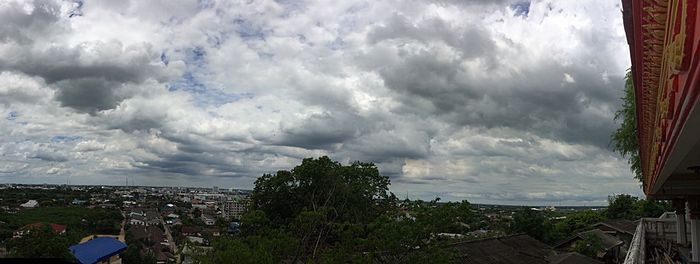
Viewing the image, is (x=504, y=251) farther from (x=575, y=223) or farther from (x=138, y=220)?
(x=138, y=220)

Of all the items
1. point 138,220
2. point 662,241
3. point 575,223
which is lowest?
point 138,220

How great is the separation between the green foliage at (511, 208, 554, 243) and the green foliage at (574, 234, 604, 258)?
13.6 m

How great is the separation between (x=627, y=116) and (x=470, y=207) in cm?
738

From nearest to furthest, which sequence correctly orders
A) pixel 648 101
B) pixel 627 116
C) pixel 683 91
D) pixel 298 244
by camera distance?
pixel 683 91, pixel 648 101, pixel 298 244, pixel 627 116

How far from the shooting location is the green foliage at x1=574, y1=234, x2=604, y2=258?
35562 mm

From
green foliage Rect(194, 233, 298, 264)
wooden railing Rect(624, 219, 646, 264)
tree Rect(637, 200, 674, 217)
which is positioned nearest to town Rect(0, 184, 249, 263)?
green foliage Rect(194, 233, 298, 264)

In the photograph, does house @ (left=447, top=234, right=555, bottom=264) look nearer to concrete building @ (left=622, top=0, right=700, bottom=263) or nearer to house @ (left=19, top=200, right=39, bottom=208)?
concrete building @ (left=622, top=0, right=700, bottom=263)

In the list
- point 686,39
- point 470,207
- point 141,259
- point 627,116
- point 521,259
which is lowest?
point 141,259

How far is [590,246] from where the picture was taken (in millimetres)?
35781

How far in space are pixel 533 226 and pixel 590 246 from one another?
49.8 ft

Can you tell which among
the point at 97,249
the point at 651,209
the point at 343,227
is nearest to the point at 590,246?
the point at 651,209

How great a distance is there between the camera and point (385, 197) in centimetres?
2302

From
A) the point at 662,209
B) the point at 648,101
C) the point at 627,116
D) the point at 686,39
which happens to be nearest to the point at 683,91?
the point at 686,39

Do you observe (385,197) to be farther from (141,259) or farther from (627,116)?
(141,259)
